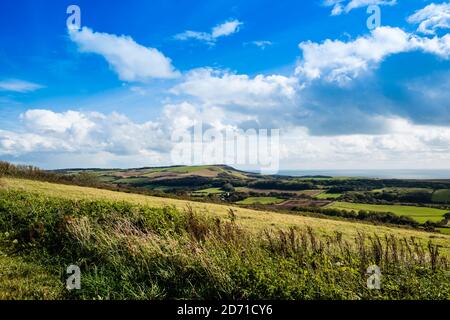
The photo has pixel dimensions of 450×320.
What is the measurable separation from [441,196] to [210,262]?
329 feet

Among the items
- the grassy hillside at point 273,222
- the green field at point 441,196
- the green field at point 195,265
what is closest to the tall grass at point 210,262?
the green field at point 195,265

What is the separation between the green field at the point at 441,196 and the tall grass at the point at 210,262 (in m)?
89.6

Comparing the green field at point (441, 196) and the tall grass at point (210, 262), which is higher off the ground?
the tall grass at point (210, 262)

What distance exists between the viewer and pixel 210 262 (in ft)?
28.5

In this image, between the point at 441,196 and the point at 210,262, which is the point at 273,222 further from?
the point at 441,196

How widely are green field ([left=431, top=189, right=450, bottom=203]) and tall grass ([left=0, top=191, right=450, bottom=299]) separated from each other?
89.6 m

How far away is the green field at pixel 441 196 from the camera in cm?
8569

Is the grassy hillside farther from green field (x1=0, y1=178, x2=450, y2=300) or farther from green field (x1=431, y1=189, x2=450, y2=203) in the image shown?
green field (x1=431, y1=189, x2=450, y2=203)

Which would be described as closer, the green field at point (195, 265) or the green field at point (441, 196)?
the green field at point (195, 265)

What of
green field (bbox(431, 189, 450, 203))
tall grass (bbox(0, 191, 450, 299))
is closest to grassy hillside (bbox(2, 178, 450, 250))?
tall grass (bbox(0, 191, 450, 299))

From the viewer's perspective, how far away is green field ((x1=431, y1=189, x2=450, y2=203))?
85688mm

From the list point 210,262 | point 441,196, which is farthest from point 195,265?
point 441,196

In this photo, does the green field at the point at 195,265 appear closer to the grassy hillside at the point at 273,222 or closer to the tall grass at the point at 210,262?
the tall grass at the point at 210,262

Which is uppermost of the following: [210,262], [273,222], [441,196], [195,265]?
[210,262]
